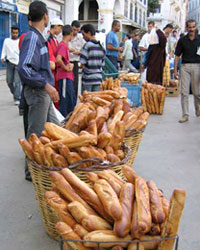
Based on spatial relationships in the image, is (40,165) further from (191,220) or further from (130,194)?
(191,220)

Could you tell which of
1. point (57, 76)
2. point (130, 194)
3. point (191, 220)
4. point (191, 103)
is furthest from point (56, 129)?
point (191, 103)

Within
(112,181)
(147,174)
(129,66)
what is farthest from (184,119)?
(129,66)

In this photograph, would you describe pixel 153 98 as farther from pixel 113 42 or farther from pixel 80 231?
pixel 80 231

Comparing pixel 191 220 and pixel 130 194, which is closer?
pixel 130 194

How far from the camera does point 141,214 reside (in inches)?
63.0

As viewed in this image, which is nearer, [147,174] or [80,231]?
[80,231]

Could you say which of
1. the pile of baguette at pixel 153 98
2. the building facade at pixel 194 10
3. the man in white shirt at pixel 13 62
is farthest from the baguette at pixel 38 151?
the building facade at pixel 194 10

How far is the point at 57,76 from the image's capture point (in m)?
5.62

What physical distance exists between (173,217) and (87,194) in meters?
0.47

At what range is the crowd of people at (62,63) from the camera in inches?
131

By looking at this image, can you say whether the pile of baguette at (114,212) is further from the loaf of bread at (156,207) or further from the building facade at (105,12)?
the building facade at (105,12)

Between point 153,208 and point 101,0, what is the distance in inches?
1043

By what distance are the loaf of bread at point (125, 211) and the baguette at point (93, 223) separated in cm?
8

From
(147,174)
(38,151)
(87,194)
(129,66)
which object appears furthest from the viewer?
(129,66)
